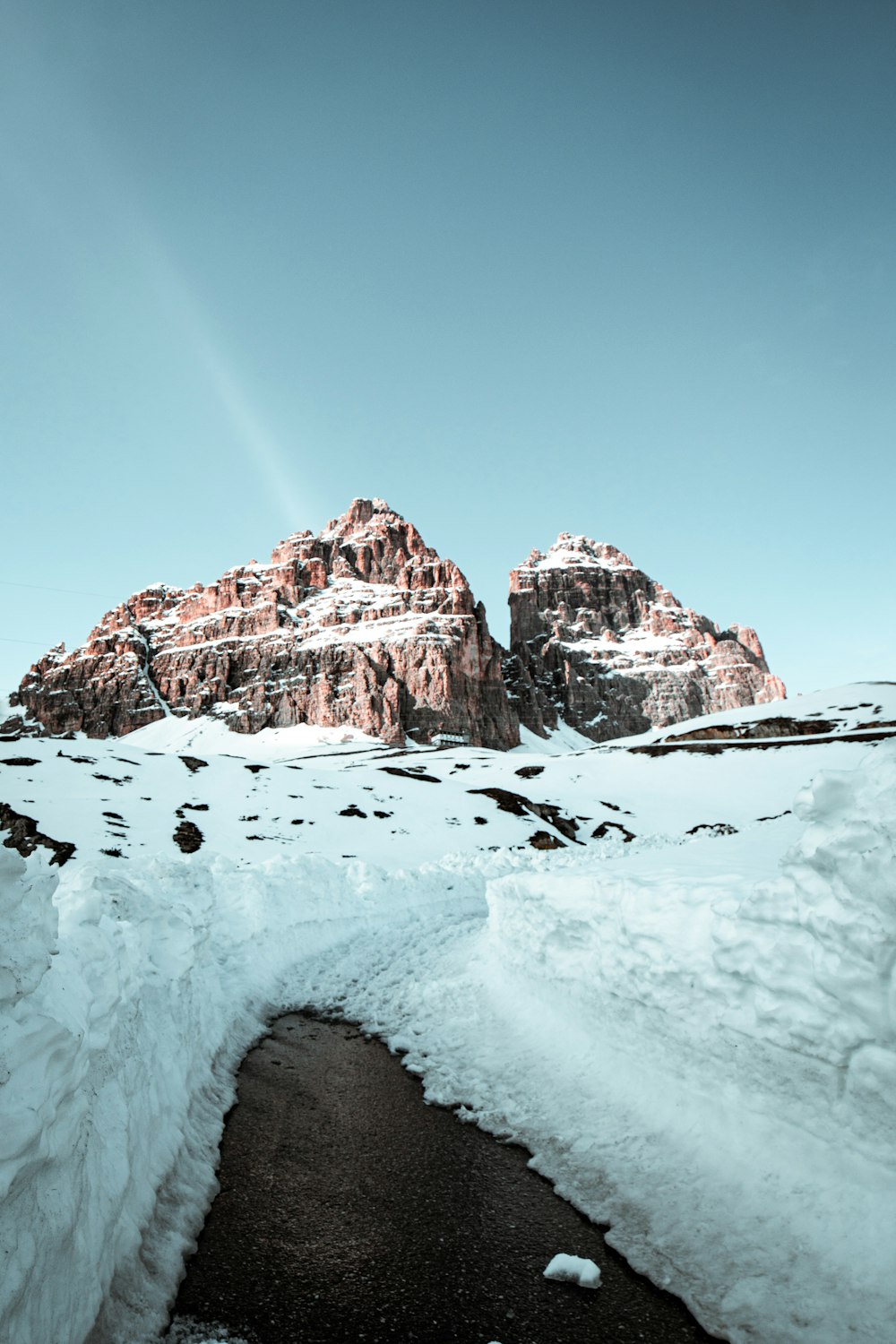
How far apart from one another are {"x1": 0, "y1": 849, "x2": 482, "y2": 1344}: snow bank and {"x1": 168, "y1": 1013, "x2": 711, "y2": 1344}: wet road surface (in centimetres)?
46

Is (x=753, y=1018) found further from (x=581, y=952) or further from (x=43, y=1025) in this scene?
(x=43, y=1025)

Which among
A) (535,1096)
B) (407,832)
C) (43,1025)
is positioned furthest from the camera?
(407,832)

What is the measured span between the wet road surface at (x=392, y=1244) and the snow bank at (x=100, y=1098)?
0.46 m

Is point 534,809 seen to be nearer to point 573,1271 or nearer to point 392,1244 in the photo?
point 392,1244

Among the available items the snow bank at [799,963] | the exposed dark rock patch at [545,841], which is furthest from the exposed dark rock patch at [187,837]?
the snow bank at [799,963]

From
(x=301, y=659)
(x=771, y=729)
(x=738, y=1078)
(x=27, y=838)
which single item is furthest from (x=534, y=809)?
(x=301, y=659)

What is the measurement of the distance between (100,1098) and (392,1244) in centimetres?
280

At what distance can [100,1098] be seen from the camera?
5.22m

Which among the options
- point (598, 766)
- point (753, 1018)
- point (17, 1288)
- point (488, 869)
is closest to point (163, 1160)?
point (17, 1288)

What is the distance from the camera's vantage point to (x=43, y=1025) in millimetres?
4117

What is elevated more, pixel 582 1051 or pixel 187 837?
pixel 582 1051

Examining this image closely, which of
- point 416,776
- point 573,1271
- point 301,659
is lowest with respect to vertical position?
point 416,776

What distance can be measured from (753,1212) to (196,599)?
19911 cm

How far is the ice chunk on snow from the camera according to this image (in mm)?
4828
